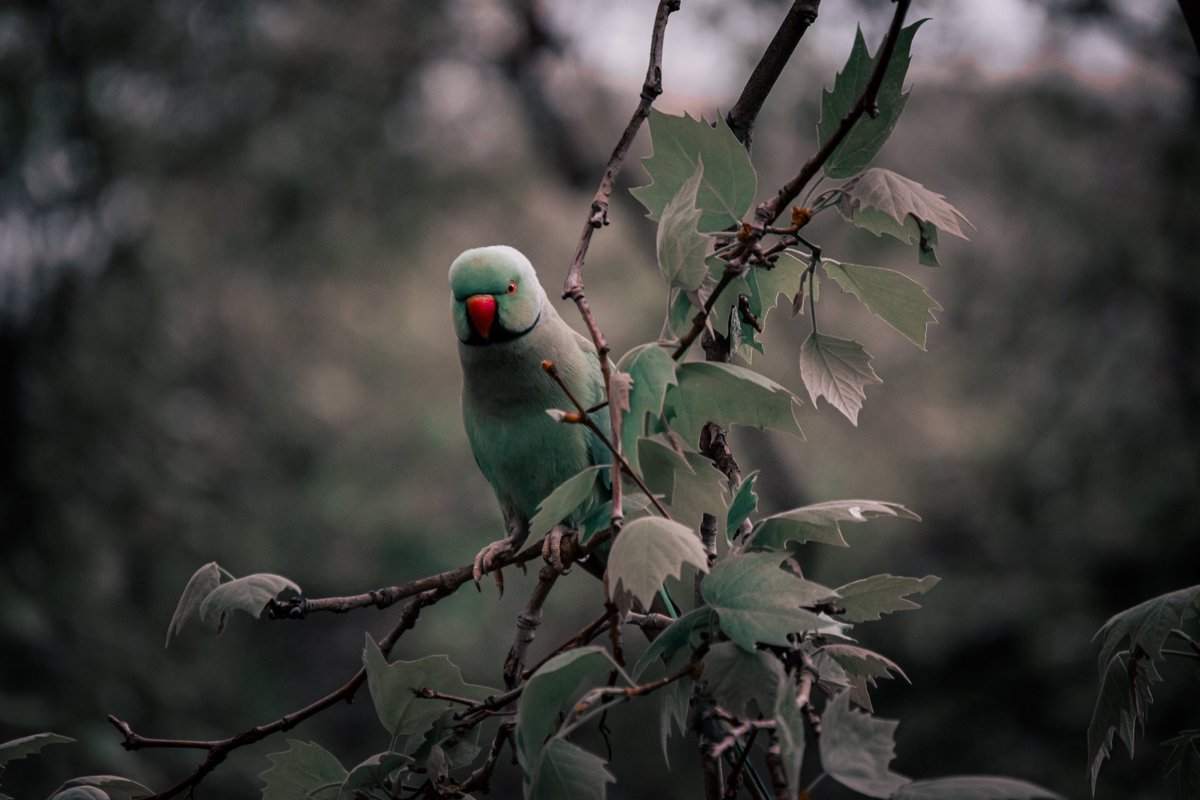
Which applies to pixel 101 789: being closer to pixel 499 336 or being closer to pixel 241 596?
pixel 241 596

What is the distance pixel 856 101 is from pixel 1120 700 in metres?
0.59

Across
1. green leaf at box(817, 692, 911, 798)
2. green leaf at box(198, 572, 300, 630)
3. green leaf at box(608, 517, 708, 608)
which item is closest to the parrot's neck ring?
green leaf at box(198, 572, 300, 630)

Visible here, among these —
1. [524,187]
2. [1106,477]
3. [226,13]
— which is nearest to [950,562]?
[1106,477]

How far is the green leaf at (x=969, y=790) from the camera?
1.97 feet

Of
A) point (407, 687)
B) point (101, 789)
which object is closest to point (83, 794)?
point (101, 789)

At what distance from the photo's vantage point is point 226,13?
4.01 meters

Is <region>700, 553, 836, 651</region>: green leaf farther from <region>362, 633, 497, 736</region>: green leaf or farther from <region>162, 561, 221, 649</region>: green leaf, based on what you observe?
<region>162, 561, 221, 649</region>: green leaf

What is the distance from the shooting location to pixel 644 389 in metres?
0.74

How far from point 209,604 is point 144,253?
3.39 metres

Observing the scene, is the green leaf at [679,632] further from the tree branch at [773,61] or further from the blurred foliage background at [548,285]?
the blurred foliage background at [548,285]

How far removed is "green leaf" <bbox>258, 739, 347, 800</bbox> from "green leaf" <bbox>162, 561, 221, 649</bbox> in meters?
0.16

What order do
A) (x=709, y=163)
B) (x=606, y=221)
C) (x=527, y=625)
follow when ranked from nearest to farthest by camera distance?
(x=709, y=163) → (x=606, y=221) → (x=527, y=625)

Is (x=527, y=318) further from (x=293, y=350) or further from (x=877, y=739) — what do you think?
(x=293, y=350)

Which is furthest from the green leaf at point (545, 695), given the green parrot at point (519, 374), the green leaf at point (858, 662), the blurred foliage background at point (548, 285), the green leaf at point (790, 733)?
the blurred foliage background at point (548, 285)
